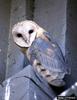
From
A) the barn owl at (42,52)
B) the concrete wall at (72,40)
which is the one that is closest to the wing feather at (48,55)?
the barn owl at (42,52)

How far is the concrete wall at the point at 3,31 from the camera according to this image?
11.8 feet

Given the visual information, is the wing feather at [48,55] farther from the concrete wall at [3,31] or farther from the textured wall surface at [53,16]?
the concrete wall at [3,31]

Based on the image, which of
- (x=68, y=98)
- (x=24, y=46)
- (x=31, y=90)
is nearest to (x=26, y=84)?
(x=31, y=90)

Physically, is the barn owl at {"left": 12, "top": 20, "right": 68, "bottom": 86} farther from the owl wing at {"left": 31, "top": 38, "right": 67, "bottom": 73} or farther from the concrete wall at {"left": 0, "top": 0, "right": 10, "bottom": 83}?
the concrete wall at {"left": 0, "top": 0, "right": 10, "bottom": 83}

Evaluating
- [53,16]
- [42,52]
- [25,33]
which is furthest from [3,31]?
[42,52]

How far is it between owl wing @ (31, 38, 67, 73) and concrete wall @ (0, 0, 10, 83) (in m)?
0.54

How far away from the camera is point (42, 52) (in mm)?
3045

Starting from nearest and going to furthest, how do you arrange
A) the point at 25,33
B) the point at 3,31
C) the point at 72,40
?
the point at 25,33 → the point at 72,40 → the point at 3,31

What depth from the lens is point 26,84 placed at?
2.90 meters

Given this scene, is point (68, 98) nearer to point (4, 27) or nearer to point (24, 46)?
point (24, 46)

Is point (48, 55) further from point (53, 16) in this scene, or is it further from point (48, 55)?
point (53, 16)

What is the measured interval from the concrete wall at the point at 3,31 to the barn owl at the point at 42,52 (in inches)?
18.1

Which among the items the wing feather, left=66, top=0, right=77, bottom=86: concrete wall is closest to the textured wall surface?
left=66, top=0, right=77, bottom=86: concrete wall

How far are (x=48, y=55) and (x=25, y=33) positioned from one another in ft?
0.73
